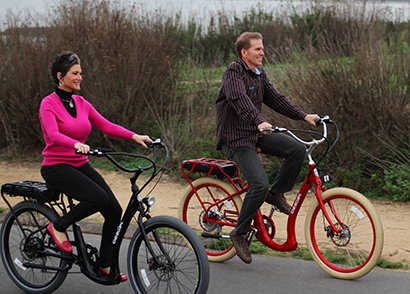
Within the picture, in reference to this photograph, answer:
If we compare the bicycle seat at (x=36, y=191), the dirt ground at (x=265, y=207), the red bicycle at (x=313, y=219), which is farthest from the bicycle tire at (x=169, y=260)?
the dirt ground at (x=265, y=207)

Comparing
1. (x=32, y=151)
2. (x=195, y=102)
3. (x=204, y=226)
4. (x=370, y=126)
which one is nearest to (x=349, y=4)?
(x=195, y=102)

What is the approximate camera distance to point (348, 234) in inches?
179

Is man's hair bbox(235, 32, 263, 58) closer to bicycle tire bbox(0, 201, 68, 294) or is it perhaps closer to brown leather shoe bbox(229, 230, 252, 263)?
brown leather shoe bbox(229, 230, 252, 263)

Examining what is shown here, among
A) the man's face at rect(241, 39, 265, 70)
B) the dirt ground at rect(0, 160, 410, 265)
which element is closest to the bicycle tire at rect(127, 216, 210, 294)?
the man's face at rect(241, 39, 265, 70)

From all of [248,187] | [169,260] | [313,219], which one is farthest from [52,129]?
[313,219]

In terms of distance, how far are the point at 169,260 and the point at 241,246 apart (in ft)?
3.73

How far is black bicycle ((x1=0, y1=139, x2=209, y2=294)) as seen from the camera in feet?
12.6

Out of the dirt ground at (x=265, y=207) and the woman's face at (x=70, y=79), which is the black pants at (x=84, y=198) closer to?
the woman's face at (x=70, y=79)

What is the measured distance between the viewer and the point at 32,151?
10.4 metres

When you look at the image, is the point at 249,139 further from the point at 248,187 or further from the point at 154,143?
the point at 154,143

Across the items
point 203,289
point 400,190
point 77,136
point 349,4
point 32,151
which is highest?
point 349,4

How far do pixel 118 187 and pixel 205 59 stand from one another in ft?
19.6

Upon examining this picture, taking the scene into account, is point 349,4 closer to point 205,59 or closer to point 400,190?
point 205,59

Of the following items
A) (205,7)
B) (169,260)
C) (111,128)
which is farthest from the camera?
(205,7)
